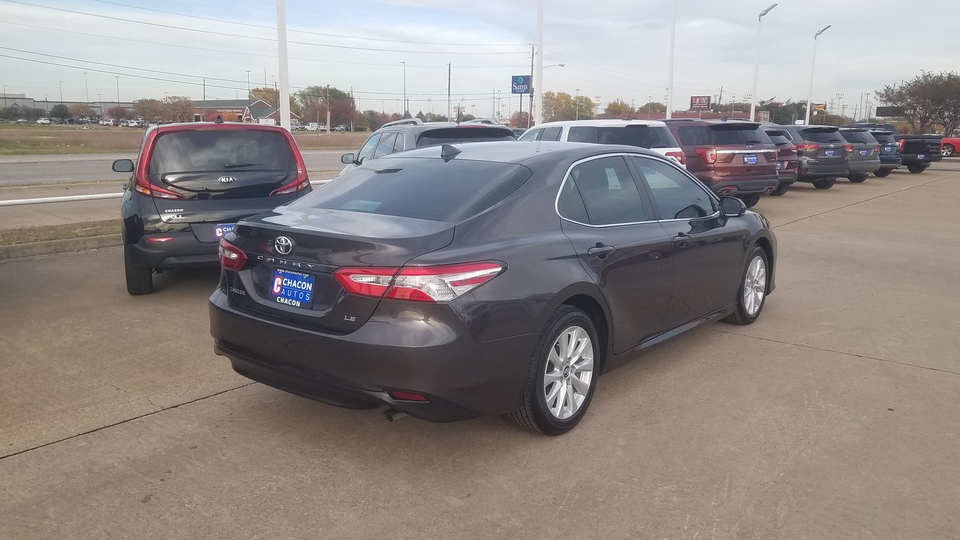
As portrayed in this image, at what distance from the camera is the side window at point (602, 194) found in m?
4.24

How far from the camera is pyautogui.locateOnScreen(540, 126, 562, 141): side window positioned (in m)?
12.0

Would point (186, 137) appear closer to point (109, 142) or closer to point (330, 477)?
point (330, 477)

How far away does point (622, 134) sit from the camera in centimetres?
1146

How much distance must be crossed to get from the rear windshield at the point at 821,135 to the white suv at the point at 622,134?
28.9 ft

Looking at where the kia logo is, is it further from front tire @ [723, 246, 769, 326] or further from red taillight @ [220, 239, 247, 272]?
front tire @ [723, 246, 769, 326]

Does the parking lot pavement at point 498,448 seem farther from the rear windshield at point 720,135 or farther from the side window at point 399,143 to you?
the rear windshield at point 720,135

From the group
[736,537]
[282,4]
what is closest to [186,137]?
[736,537]

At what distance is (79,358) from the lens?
5.13m

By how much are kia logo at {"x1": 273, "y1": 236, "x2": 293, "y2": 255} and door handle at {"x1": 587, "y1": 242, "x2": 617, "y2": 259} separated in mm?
1615

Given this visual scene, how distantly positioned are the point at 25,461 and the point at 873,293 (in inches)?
288

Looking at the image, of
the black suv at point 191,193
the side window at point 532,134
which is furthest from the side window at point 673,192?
the side window at point 532,134

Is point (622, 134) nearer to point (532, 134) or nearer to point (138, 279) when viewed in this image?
point (532, 134)

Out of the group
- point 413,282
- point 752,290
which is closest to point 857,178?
point 752,290

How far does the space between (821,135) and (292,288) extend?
18.5 metres
